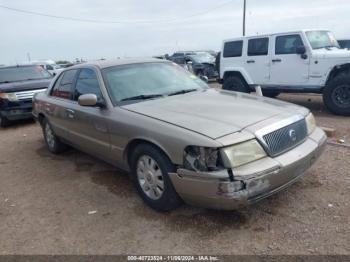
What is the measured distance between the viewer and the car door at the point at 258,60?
9.23m

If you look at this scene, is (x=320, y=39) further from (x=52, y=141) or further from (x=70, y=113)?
(x=52, y=141)

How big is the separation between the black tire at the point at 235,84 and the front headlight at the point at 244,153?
275 inches

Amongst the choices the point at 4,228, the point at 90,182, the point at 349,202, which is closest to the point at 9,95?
the point at 90,182

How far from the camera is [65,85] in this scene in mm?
5379

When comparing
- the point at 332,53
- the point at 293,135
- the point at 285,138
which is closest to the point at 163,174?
the point at 285,138

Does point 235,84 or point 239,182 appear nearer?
point 239,182

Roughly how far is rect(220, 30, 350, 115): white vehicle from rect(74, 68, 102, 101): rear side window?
5569mm

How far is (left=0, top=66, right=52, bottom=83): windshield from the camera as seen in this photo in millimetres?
9895

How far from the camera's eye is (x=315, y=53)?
810cm

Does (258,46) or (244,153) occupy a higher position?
(258,46)

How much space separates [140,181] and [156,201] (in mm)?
327

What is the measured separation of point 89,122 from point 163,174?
61.7 inches

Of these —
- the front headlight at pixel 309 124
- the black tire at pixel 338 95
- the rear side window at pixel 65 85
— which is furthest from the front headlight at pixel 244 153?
the black tire at pixel 338 95

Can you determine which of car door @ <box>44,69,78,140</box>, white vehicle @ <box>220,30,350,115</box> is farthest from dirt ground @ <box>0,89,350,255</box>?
white vehicle @ <box>220,30,350,115</box>
